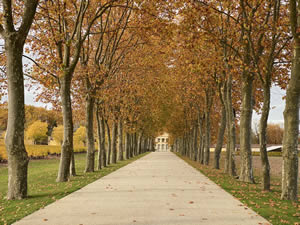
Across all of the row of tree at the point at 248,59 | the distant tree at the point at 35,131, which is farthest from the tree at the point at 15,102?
the distant tree at the point at 35,131

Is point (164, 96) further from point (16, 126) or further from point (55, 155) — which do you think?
point (16, 126)

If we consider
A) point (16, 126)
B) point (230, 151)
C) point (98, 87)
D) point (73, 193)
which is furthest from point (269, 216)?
point (98, 87)

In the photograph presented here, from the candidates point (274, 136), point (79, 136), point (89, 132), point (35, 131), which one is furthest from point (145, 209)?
point (274, 136)

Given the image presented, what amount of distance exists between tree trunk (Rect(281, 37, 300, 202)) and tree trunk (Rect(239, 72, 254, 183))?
431 cm

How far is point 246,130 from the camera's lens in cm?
1417

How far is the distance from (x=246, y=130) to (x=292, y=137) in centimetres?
475

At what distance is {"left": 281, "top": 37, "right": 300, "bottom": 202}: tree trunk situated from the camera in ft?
30.6

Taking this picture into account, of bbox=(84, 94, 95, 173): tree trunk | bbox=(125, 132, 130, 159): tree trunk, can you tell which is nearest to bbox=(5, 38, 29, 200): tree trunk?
bbox=(84, 94, 95, 173): tree trunk

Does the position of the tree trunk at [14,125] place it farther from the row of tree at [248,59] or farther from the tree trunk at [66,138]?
the row of tree at [248,59]

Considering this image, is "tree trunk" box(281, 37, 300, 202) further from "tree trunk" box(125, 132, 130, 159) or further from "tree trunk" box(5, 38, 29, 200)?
"tree trunk" box(125, 132, 130, 159)

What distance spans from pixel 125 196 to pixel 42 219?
10.6ft

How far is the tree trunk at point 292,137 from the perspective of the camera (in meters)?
9.33

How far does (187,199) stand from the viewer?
8.88 metres

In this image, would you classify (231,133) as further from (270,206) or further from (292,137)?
(270,206)
